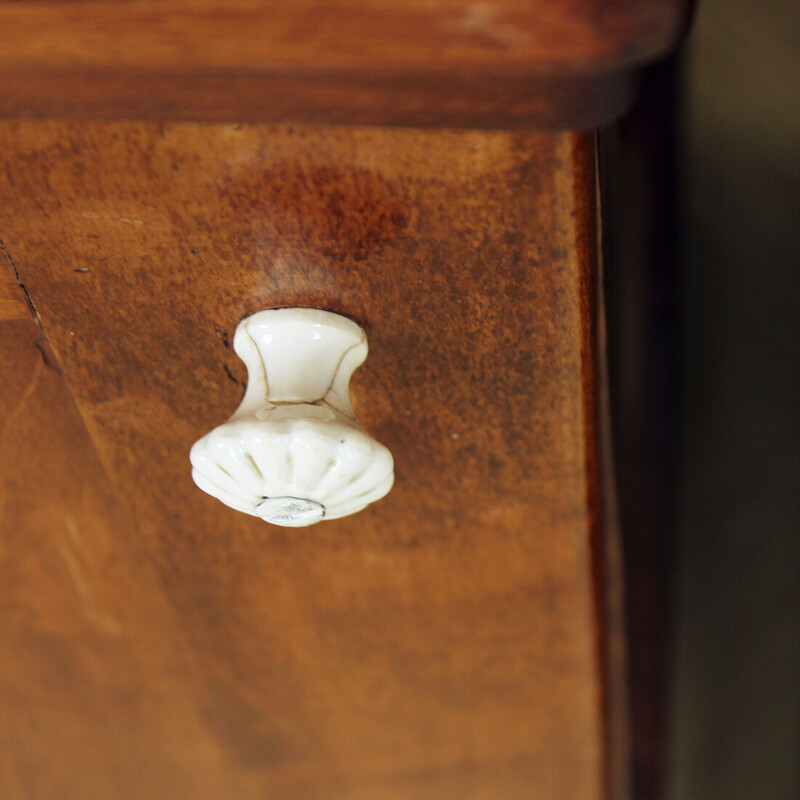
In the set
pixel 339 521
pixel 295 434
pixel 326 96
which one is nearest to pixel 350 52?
pixel 326 96

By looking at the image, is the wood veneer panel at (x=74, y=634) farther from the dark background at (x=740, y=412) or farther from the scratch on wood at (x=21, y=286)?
the dark background at (x=740, y=412)

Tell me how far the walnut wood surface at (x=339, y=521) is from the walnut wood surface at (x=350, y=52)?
0.04 meters

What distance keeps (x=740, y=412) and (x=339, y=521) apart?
0.39 m

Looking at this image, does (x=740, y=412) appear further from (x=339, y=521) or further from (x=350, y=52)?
(x=350, y=52)

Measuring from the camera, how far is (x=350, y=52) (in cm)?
31

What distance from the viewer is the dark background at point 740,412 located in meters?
0.71

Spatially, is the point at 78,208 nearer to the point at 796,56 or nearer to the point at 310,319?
the point at 310,319

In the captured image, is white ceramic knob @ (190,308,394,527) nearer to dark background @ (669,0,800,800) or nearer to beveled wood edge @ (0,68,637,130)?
beveled wood edge @ (0,68,637,130)

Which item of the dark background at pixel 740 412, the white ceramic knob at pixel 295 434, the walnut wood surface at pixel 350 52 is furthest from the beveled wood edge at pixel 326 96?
the dark background at pixel 740 412

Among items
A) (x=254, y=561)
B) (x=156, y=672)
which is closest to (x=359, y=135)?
(x=254, y=561)

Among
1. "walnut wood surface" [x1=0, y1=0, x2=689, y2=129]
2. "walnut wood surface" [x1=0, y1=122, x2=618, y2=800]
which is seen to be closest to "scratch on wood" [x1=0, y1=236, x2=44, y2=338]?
"walnut wood surface" [x1=0, y1=122, x2=618, y2=800]

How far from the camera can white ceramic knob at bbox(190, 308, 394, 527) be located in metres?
0.43

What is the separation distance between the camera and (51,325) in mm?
483

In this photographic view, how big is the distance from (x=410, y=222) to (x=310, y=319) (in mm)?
79
